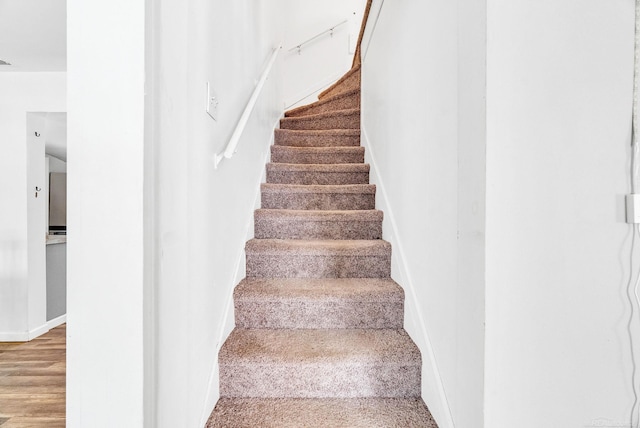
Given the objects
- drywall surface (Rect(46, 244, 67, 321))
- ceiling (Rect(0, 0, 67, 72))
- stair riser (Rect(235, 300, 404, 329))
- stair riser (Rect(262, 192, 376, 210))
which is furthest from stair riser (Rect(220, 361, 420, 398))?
drywall surface (Rect(46, 244, 67, 321))

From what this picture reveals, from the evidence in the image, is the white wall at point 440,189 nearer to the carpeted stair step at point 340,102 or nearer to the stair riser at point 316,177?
the stair riser at point 316,177

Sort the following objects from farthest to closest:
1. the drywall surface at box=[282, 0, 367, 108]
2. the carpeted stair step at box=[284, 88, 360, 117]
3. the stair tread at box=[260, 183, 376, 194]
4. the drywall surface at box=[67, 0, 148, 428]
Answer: the drywall surface at box=[282, 0, 367, 108] → the carpeted stair step at box=[284, 88, 360, 117] → the stair tread at box=[260, 183, 376, 194] → the drywall surface at box=[67, 0, 148, 428]

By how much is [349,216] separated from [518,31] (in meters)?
1.36

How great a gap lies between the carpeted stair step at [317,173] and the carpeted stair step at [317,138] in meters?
0.48

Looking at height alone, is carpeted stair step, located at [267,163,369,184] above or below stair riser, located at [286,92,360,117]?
below

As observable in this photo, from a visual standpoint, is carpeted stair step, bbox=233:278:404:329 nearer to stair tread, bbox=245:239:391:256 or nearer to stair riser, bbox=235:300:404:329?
stair riser, bbox=235:300:404:329

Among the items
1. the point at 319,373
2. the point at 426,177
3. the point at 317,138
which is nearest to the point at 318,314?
the point at 319,373

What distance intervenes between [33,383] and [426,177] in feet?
9.07

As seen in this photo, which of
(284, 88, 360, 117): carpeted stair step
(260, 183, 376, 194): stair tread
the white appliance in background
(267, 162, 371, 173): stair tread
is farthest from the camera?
the white appliance in background

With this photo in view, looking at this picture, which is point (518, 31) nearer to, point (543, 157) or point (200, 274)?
point (543, 157)

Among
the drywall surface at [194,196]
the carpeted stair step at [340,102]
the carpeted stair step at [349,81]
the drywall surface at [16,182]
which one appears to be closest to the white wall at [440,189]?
the drywall surface at [194,196]

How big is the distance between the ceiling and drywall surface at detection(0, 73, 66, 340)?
0.42 ft

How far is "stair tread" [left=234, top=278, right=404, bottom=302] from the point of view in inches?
63.0

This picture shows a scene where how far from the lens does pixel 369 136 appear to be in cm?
264
